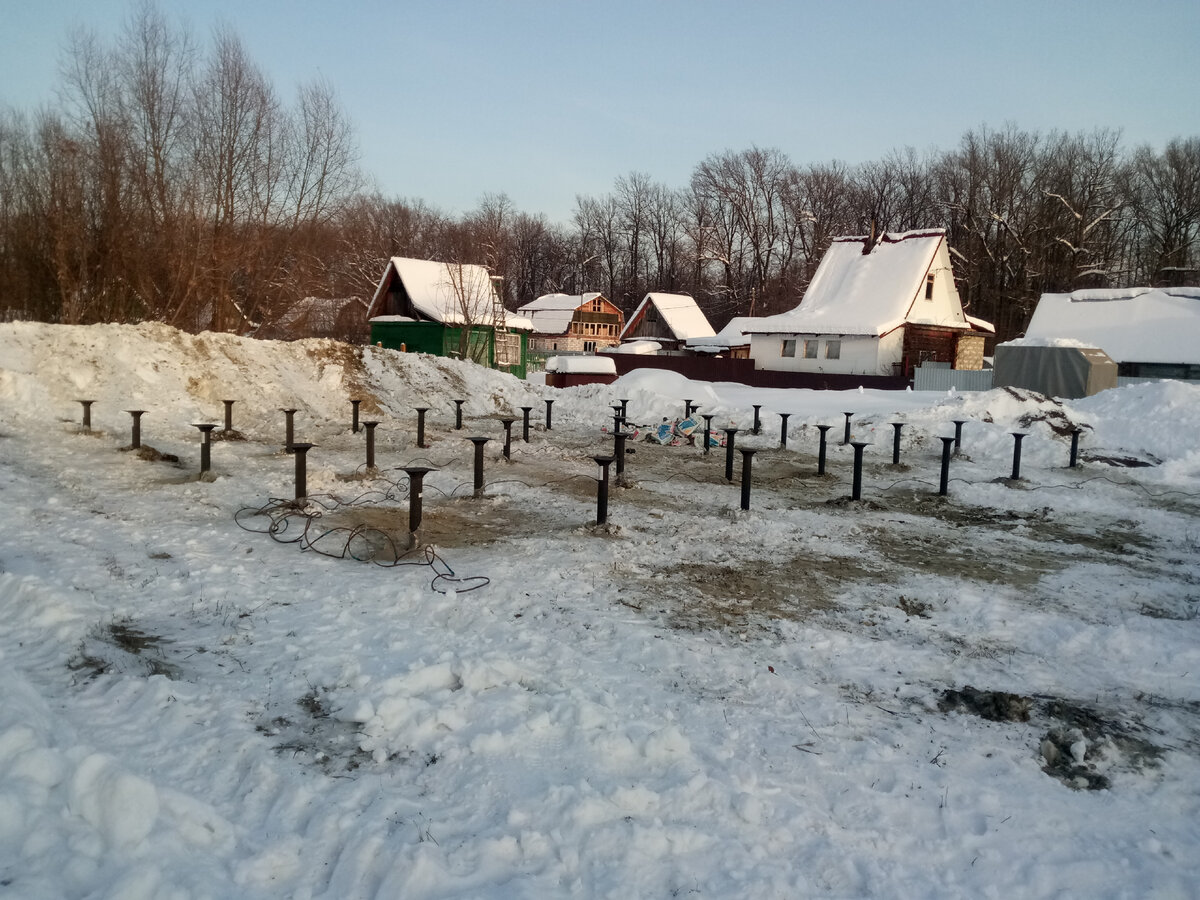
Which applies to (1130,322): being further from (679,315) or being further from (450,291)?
(679,315)

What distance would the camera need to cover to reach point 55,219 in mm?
19312

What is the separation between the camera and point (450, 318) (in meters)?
33.8

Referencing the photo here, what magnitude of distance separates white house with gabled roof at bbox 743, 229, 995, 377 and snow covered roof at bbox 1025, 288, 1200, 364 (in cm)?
351

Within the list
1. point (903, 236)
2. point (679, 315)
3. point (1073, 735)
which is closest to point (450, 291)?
point (903, 236)

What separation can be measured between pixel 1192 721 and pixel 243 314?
25.9m

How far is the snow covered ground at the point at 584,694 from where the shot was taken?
311cm

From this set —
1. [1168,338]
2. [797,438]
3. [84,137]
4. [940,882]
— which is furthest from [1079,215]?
Result: [940,882]

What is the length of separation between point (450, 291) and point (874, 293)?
60.0 ft

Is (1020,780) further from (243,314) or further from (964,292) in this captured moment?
(964,292)

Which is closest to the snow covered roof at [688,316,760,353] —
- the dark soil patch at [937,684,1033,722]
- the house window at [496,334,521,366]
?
the house window at [496,334,521,366]

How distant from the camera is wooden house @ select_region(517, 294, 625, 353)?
6291cm

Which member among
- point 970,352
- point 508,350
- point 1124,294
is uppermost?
point 1124,294

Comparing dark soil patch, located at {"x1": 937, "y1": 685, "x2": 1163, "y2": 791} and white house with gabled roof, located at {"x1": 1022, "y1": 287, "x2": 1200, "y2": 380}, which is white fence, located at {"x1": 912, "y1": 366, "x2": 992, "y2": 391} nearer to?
white house with gabled roof, located at {"x1": 1022, "y1": 287, "x2": 1200, "y2": 380}

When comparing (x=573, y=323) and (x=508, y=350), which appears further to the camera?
(x=573, y=323)
